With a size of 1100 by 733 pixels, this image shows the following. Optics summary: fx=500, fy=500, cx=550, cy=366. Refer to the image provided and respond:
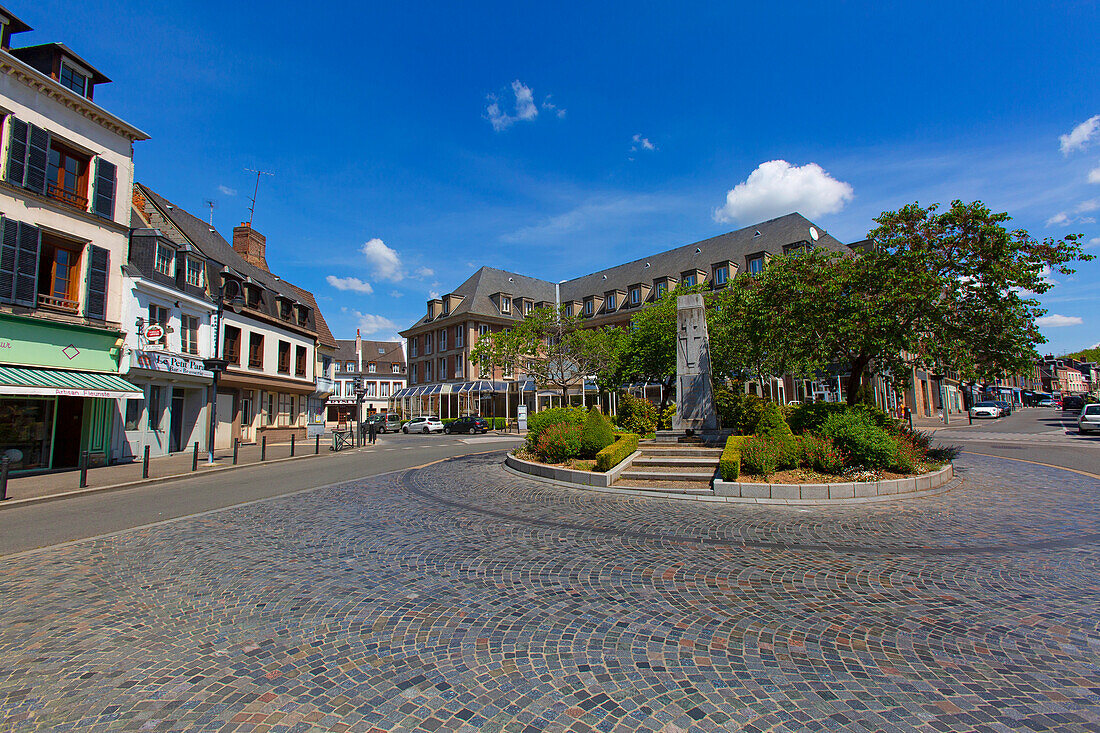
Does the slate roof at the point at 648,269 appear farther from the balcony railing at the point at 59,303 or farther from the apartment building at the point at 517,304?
the balcony railing at the point at 59,303

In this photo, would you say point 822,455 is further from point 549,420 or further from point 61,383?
point 61,383

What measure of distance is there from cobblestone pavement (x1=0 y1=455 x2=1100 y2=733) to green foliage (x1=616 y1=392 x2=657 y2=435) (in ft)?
28.1

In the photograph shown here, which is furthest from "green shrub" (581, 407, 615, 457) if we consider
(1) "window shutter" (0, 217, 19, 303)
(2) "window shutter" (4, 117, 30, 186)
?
(2) "window shutter" (4, 117, 30, 186)

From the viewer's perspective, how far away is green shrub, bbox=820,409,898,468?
9.91 metres

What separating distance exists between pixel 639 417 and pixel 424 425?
26832 mm

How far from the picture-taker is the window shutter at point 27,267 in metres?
13.7

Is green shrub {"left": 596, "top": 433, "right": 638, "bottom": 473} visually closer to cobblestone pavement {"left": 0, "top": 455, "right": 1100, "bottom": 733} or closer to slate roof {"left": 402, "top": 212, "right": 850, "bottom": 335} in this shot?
cobblestone pavement {"left": 0, "top": 455, "right": 1100, "bottom": 733}

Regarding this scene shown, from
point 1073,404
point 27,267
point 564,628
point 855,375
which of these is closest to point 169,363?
point 27,267

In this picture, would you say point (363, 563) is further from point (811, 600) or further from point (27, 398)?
point (27, 398)

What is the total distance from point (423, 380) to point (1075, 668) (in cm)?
5197

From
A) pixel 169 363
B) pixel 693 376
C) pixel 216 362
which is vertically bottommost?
pixel 693 376

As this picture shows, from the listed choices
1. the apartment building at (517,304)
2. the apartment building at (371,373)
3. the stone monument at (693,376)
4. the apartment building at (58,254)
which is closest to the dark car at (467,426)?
the apartment building at (517,304)

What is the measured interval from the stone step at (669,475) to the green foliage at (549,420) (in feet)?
11.7

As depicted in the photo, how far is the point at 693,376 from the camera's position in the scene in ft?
49.0
